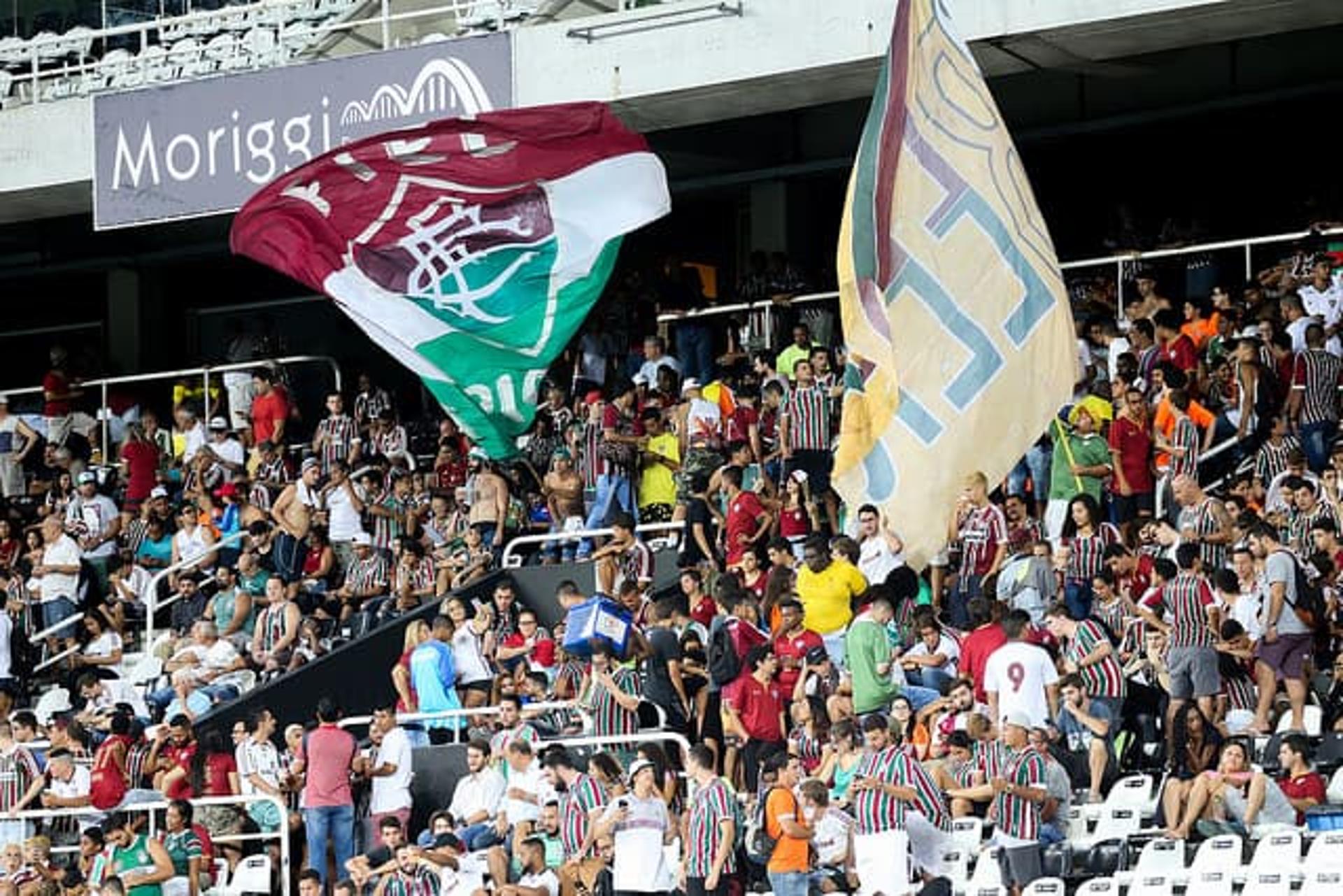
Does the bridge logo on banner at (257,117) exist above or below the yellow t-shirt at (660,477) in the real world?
above

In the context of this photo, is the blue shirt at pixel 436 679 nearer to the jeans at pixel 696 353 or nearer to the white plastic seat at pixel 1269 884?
the jeans at pixel 696 353

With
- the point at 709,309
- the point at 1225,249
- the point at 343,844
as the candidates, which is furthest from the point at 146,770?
the point at 1225,249

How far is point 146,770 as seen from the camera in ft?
63.6

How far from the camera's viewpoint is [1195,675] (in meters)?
16.0

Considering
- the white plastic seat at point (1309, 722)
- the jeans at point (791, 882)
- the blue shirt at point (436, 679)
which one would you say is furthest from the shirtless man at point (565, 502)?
the white plastic seat at point (1309, 722)

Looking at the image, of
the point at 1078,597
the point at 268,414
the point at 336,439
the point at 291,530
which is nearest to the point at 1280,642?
the point at 1078,597

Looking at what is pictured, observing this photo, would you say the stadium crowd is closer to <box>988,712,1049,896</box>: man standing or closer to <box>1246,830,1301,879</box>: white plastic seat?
<box>988,712,1049,896</box>: man standing

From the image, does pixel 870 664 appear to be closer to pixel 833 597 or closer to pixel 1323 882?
pixel 833 597

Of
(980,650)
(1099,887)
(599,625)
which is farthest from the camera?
(599,625)

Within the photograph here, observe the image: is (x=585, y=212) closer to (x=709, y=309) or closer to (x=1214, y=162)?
(x=709, y=309)

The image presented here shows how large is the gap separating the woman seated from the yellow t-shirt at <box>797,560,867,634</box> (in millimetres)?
3286

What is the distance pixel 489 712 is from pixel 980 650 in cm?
349

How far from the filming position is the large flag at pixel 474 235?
2002cm

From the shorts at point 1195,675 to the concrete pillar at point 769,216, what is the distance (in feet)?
35.9
